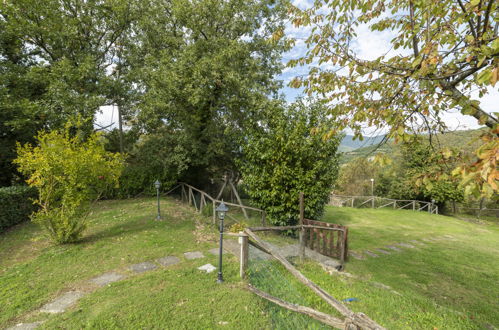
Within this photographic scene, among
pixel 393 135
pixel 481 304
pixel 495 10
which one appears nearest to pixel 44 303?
pixel 393 135

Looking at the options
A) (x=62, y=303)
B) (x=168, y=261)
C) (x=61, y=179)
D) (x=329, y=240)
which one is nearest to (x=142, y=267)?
(x=168, y=261)

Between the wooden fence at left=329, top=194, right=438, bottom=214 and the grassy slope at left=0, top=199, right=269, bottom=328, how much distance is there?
689 inches

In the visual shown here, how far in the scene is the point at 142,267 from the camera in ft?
16.8

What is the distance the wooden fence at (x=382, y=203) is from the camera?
20359 millimetres

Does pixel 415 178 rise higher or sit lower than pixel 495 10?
lower

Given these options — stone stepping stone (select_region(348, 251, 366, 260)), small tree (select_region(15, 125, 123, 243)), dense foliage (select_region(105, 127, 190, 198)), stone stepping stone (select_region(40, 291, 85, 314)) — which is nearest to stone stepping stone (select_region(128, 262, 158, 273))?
stone stepping stone (select_region(40, 291, 85, 314))

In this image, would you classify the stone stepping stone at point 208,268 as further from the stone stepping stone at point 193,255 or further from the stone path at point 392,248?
the stone path at point 392,248

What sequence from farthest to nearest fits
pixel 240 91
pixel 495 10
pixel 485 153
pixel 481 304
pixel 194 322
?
pixel 240 91, pixel 481 304, pixel 194 322, pixel 495 10, pixel 485 153

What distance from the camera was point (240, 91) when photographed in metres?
9.48

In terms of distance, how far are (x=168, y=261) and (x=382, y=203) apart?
21429mm

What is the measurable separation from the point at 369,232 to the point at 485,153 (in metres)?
10.4

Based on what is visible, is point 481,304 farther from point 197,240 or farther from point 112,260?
point 112,260

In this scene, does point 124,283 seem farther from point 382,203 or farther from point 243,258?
point 382,203

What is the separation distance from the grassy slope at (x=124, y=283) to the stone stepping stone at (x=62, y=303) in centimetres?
15
